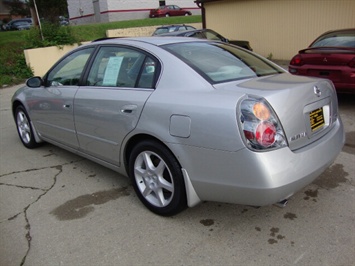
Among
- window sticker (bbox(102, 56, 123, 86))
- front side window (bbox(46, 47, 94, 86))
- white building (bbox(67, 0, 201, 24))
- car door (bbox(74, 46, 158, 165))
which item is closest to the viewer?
car door (bbox(74, 46, 158, 165))

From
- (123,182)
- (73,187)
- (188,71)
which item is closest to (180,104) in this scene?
(188,71)

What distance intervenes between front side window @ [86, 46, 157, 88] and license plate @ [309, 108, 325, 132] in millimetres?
1339

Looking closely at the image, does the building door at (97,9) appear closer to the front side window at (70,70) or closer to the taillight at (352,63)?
the taillight at (352,63)

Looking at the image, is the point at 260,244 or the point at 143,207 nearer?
the point at 260,244

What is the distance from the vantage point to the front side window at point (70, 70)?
3859 mm

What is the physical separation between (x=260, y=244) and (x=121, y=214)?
50.1 inches

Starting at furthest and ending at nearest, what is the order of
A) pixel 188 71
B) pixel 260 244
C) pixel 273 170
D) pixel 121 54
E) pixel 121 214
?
pixel 121 54 → pixel 121 214 → pixel 188 71 → pixel 260 244 → pixel 273 170

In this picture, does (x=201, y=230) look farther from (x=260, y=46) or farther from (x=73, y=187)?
(x=260, y=46)

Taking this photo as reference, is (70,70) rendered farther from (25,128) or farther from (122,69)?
(25,128)

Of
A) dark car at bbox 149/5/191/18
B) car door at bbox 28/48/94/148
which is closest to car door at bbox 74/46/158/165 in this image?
car door at bbox 28/48/94/148

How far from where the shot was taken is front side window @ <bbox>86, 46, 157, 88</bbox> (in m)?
3.13

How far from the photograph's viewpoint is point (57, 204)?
345 cm

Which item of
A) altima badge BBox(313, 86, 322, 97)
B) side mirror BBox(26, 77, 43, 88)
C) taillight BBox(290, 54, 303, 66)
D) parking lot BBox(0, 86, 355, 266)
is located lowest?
parking lot BBox(0, 86, 355, 266)

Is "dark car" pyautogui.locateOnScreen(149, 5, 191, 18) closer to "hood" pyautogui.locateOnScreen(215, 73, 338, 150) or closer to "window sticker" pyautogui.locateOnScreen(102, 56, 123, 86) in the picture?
"window sticker" pyautogui.locateOnScreen(102, 56, 123, 86)
